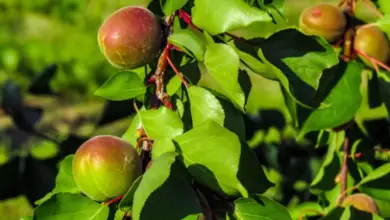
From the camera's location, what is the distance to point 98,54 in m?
6.32

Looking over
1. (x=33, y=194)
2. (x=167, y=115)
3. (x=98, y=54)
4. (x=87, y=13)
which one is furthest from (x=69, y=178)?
(x=87, y=13)

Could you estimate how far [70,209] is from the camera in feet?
2.55

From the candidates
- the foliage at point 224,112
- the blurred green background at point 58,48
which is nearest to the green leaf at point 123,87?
the foliage at point 224,112

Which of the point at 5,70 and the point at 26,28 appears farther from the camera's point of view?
the point at 26,28

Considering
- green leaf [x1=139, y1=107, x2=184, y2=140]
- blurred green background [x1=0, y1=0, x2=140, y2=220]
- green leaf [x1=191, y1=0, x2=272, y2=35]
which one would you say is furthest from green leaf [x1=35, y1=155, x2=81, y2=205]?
blurred green background [x1=0, y1=0, x2=140, y2=220]

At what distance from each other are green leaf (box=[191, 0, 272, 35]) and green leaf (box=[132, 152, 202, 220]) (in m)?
0.15

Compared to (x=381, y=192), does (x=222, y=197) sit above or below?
above

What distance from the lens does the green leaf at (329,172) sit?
3.64 ft

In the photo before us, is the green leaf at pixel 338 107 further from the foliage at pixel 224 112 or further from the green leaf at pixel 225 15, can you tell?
the green leaf at pixel 225 15

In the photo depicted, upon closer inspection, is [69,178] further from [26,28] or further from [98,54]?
[26,28]

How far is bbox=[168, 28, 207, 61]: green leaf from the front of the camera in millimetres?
787

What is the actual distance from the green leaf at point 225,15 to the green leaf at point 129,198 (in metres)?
0.18

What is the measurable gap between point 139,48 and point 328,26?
12.8 inches

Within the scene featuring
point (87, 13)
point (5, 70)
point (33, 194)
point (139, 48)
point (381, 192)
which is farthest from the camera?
point (87, 13)
